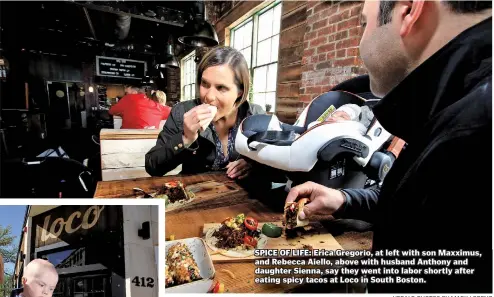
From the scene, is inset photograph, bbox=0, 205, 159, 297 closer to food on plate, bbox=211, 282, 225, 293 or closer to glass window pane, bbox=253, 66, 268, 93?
food on plate, bbox=211, 282, 225, 293

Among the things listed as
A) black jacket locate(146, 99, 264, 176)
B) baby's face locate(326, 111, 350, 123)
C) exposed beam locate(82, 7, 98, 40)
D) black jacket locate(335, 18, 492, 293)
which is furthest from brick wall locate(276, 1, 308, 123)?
exposed beam locate(82, 7, 98, 40)

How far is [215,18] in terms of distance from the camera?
163 cm

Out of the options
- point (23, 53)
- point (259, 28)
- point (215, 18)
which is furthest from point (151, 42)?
point (259, 28)

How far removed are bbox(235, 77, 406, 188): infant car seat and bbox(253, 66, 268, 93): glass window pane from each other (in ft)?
1.11

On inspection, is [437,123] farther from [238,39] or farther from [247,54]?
[238,39]

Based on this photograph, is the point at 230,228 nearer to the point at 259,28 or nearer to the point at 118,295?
the point at 118,295

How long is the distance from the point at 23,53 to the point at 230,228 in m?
6.86

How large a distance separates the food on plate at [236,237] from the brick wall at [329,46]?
64cm

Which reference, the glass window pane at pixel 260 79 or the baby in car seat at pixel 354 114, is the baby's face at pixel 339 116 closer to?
the baby in car seat at pixel 354 114

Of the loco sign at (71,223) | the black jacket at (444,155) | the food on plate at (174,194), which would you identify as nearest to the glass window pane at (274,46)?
the black jacket at (444,155)

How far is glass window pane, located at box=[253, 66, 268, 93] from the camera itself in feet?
3.91

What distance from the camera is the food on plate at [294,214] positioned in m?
0.84

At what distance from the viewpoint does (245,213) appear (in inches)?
35.8

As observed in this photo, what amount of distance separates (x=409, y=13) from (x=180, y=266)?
3.25 ft
